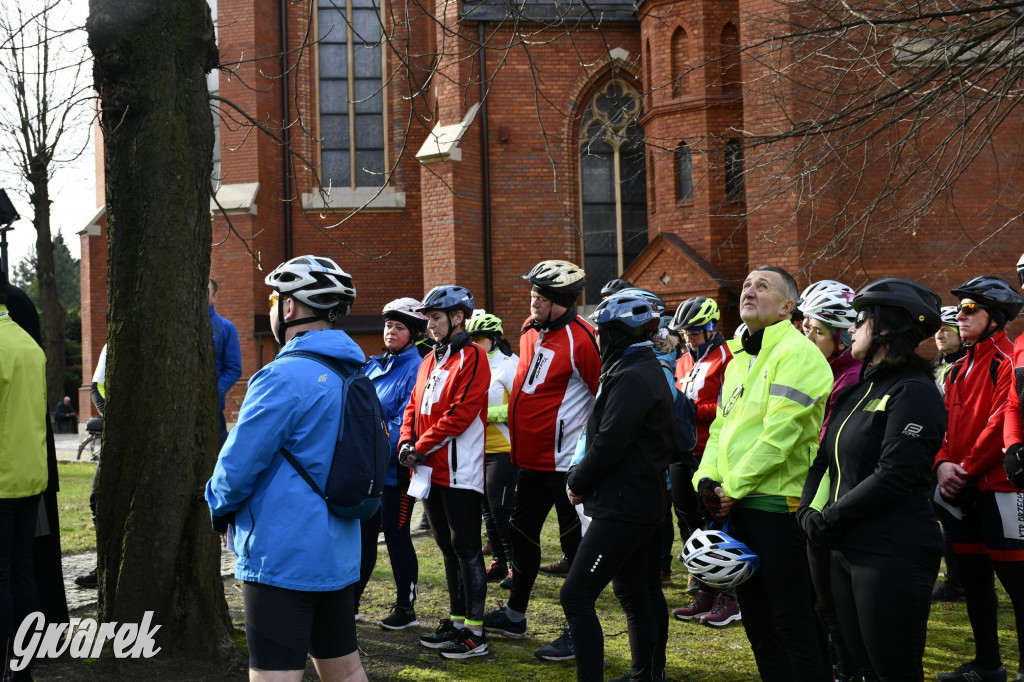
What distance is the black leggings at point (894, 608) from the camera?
11.7ft

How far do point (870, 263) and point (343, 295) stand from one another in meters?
13.3

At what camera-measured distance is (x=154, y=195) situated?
555cm

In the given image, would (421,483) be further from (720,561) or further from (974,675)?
(974,675)

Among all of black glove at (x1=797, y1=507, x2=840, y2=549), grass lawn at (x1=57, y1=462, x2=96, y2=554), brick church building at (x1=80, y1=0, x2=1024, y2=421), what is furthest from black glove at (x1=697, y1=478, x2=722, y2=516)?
brick church building at (x1=80, y1=0, x2=1024, y2=421)

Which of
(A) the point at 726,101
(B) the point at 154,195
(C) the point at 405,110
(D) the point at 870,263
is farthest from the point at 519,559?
(C) the point at 405,110

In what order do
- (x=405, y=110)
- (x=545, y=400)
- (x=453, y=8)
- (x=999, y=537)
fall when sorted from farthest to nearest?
(x=405, y=110), (x=453, y=8), (x=545, y=400), (x=999, y=537)

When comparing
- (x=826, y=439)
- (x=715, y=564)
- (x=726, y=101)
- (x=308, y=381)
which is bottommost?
(x=715, y=564)

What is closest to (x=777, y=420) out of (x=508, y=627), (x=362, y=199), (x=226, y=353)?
(x=508, y=627)

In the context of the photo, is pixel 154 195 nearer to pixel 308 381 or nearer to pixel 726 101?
pixel 308 381

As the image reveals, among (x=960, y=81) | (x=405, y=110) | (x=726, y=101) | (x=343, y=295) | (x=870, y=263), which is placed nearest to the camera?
(x=343, y=295)

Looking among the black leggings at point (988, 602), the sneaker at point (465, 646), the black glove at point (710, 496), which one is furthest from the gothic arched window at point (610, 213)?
the black glove at point (710, 496)

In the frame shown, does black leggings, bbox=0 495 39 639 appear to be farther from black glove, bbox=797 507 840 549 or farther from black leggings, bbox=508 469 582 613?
black glove, bbox=797 507 840 549

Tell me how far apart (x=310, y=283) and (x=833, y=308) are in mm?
2963

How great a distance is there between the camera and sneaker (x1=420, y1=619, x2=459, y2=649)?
6.15m
